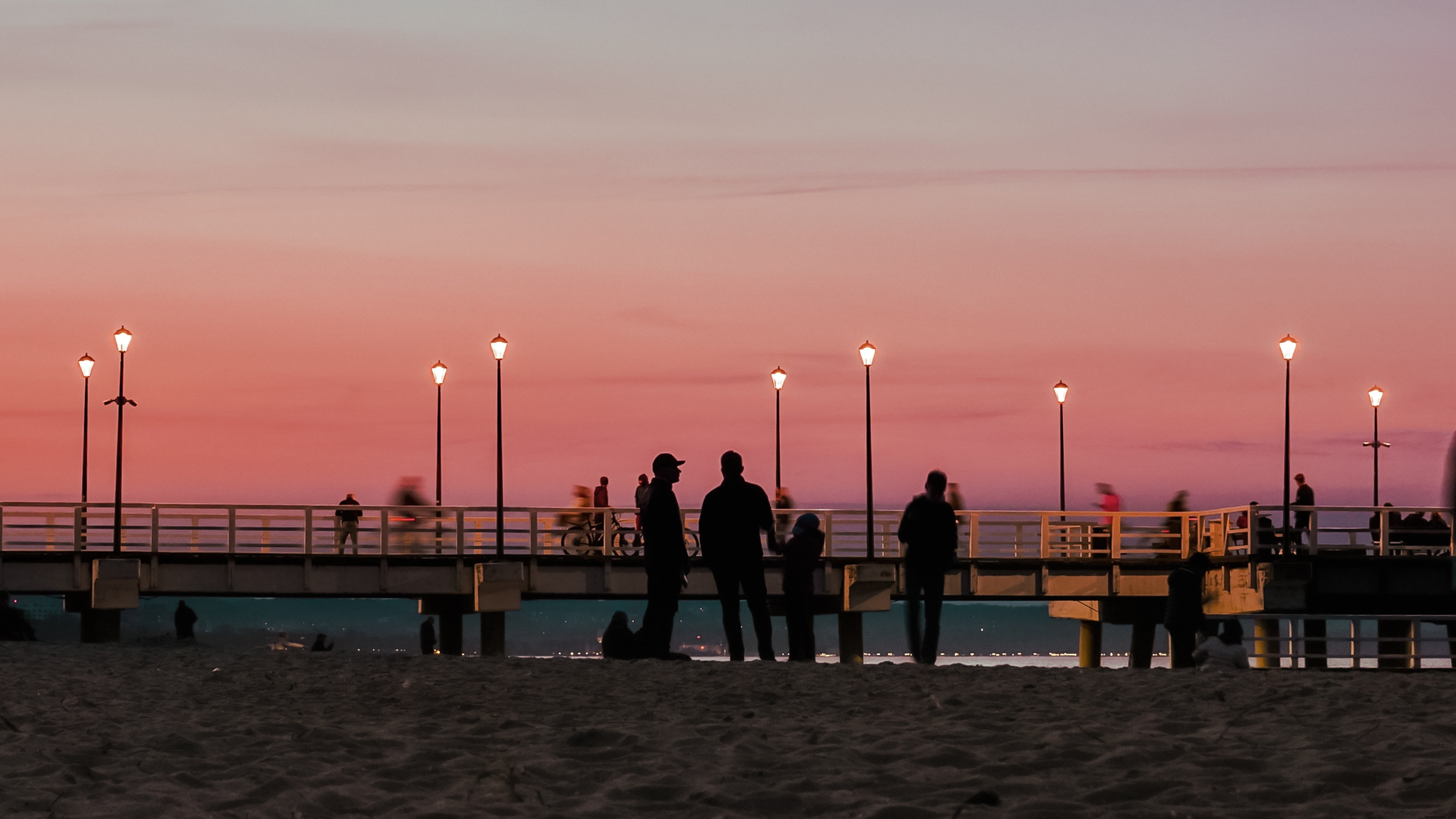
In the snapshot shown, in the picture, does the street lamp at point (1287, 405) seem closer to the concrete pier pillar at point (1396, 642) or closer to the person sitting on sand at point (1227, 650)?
the concrete pier pillar at point (1396, 642)

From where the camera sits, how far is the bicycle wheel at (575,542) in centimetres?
3341

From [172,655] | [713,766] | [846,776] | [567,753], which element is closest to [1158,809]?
[846,776]

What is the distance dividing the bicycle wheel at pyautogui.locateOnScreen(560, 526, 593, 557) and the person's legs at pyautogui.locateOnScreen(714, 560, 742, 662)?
62.3 ft

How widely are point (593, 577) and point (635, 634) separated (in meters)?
18.3

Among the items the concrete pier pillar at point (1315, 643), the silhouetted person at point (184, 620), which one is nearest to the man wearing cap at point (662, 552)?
the concrete pier pillar at point (1315, 643)

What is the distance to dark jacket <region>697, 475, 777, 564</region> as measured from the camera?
13.7 metres

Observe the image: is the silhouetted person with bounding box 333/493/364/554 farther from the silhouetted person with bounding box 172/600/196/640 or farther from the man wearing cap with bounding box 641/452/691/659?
the man wearing cap with bounding box 641/452/691/659

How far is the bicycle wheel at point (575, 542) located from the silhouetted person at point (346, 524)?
3950mm

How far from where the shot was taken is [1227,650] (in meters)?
Answer: 14.2

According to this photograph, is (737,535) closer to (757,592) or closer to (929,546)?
(757,592)

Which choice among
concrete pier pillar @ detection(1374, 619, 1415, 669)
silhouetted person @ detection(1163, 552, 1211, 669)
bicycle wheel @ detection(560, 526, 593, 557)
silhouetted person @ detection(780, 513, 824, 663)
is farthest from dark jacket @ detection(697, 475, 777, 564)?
bicycle wheel @ detection(560, 526, 593, 557)

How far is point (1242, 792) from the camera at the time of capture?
21.5 feet

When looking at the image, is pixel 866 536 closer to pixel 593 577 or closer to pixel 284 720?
pixel 593 577

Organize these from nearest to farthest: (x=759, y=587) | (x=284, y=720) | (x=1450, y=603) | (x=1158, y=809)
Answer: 1. (x=1158, y=809)
2. (x=284, y=720)
3. (x=759, y=587)
4. (x=1450, y=603)
